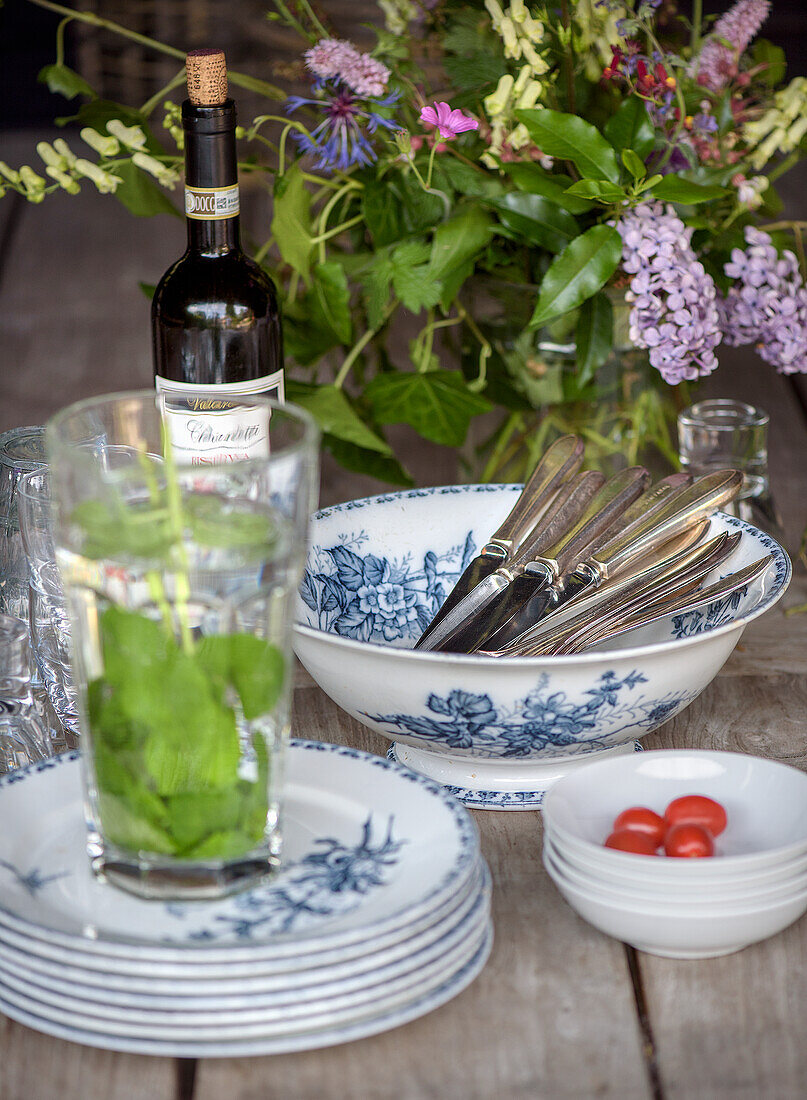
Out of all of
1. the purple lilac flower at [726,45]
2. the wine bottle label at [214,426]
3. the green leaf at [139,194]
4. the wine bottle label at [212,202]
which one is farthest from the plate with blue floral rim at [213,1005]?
the purple lilac flower at [726,45]

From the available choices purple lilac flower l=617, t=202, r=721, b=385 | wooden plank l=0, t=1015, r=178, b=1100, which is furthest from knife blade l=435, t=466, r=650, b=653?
wooden plank l=0, t=1015, r=178, b=1100

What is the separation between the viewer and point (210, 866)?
56 cm

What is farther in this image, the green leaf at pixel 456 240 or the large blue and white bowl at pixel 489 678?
the green leaf at pixel 456 240

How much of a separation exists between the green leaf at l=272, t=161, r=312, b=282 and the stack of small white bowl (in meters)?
0.52

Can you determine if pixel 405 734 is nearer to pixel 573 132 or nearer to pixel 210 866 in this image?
pixel 210 866

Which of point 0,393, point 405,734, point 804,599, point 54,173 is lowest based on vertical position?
point 0,393

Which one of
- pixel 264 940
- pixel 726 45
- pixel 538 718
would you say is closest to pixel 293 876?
pixel 264 940

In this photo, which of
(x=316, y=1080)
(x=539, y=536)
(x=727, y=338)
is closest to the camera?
(x=316, y=1080)

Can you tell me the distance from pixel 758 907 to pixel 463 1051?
A: 139mm

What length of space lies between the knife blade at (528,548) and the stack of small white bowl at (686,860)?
0.16 meters

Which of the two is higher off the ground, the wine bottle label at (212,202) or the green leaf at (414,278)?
the wine bottle label at (212,202)

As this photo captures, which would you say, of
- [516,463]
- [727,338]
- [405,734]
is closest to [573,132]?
[727,338]

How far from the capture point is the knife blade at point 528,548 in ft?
2.58

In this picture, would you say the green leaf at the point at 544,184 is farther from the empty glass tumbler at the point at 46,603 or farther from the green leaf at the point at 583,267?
the empty glass tumbler at the point at 46,603
